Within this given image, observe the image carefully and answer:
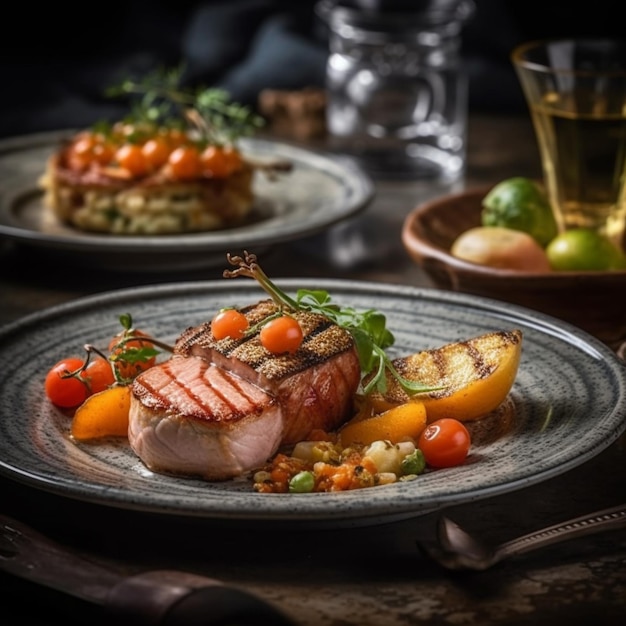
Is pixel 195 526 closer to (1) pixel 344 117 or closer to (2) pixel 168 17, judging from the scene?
(1) pixel 344 117

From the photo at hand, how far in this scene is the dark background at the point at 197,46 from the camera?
256 inches

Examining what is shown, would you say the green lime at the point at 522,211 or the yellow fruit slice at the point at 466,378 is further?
the green lime at the point at 522,211

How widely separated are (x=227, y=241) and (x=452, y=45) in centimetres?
223

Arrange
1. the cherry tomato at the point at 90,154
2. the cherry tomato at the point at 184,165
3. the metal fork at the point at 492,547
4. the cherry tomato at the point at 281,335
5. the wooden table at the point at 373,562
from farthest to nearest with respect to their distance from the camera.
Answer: the cherry tomato at the point at 90,154, the cherry tomato at the point at 184,165, the cherry tomato at the point at 281,335, the metal fork at the point at 492,547, the wooden table at the point at 373,562

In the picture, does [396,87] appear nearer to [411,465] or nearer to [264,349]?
[264,349]

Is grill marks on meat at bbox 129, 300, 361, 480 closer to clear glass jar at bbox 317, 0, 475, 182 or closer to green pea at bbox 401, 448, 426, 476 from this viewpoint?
green pea at bbox 401, 448, 426, 476

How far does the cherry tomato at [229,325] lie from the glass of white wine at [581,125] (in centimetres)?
163

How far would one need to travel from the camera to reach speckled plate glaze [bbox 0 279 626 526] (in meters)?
2.05

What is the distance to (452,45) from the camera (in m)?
5.54

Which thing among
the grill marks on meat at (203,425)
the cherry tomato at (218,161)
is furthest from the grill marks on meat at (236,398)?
the cherry tomato at (218,161)

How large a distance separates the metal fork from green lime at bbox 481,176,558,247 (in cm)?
174

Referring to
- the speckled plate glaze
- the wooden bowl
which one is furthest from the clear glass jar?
the speckled plate glaze

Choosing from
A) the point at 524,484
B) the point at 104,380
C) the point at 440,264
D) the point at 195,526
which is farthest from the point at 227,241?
the point at 524,484

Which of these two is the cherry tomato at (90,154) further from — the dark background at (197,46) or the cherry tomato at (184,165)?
the dark background at (197,46)
